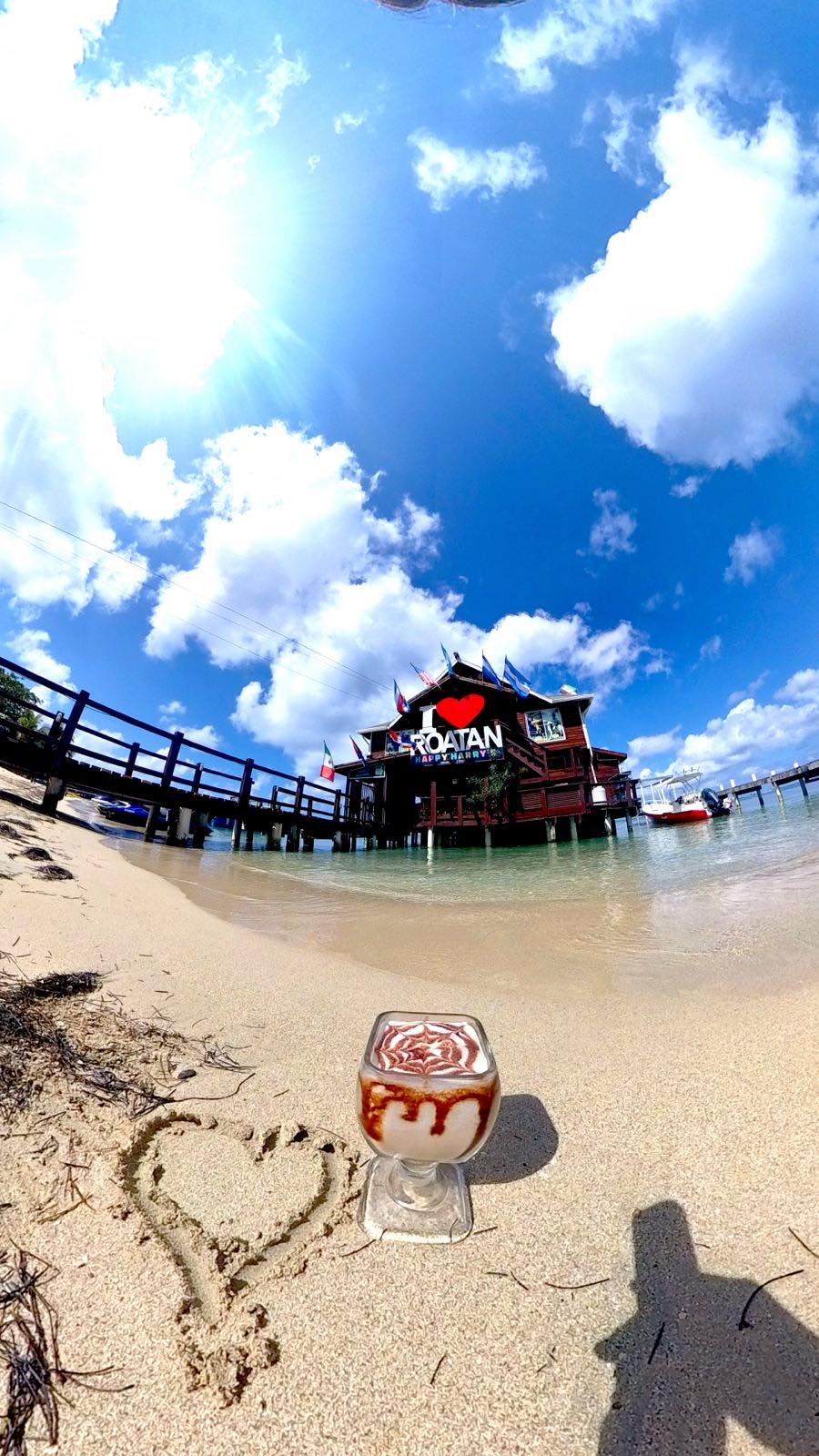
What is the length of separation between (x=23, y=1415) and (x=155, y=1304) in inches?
10.2

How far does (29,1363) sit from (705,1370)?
4.41 ft

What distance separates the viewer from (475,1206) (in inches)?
58.0

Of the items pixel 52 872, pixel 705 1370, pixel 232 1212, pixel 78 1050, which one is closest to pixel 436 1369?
pixel 705 1370

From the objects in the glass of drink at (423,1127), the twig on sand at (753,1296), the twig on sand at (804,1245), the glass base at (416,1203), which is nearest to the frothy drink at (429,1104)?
the glass of drink at (423,1127)

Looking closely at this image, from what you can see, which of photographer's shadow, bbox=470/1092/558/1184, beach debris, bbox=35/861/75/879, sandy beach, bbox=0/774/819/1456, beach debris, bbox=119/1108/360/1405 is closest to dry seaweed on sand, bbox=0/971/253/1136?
sandy beach, bbox=0/774/819/1456

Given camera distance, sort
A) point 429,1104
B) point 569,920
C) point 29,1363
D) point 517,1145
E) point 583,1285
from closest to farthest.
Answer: point 29,1363
point 583,1285
point 429,1104
point 517,1145
point 569,920

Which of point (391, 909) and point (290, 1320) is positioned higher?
point (391, 909)

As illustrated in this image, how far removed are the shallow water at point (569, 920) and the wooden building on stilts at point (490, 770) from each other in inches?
631

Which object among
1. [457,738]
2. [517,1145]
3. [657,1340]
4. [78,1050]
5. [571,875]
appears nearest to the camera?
[657,1340]

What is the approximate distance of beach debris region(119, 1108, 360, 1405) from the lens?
1055 mm

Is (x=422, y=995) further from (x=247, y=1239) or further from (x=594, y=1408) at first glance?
(x=594, y=1408)

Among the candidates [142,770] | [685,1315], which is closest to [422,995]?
[685,1315]

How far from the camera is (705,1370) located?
1.01 m

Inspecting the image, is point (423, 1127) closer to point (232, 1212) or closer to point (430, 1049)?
point (430, 1049)
